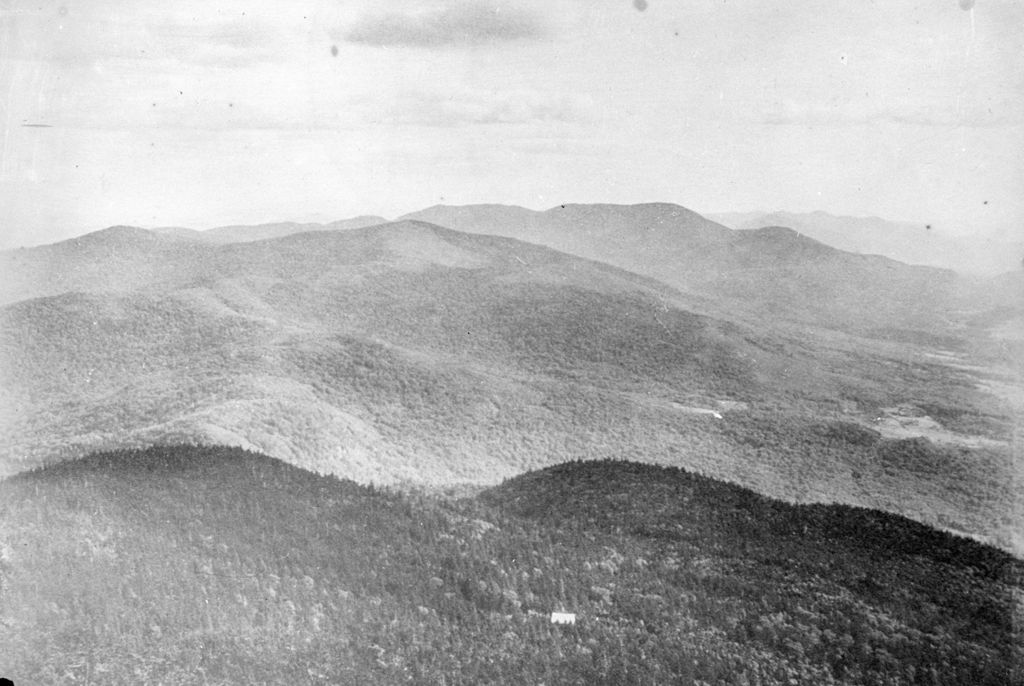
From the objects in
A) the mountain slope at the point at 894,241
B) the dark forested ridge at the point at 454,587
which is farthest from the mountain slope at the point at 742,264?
the dark forested ridge at the point at 454,587

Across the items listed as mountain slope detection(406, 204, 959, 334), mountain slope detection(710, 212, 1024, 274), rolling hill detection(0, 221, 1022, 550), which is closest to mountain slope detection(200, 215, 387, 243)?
rolling hill detection(0, 221, 1022, 550)

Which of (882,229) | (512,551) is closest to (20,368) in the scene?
(512,551)

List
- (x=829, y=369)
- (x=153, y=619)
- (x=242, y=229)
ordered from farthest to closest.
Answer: (x=242, y=229)
(x=829, y=369)
(x=153, y=619)

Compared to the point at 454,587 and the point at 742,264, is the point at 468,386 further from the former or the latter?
the point at 742,264

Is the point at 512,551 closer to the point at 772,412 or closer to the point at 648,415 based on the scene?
the point at 648,415

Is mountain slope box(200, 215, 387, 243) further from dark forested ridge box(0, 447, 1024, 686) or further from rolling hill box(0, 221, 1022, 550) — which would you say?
dark forested ridge box(0, 447, 1024, 686)

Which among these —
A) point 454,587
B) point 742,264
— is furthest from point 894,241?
point 454,587
